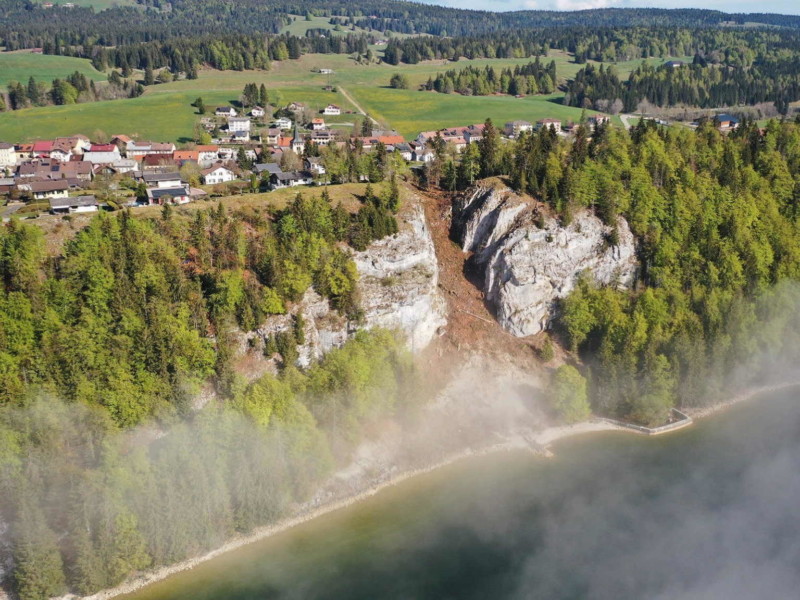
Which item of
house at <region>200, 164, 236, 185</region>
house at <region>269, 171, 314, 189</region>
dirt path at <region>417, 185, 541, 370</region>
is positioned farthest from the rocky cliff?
house at <region>200, 164, 236, 185</region>

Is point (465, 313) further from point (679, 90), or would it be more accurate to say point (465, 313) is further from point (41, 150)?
point (679, 90)

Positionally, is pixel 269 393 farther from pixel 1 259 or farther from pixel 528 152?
pixel 528 152

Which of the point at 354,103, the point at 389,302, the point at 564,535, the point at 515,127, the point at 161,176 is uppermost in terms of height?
the point at 354,103

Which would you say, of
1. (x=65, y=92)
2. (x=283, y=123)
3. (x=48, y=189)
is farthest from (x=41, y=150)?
(x=283, y=123)

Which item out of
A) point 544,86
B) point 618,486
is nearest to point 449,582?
point 618,486

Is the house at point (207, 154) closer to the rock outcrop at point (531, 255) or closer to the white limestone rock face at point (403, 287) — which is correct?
the white limestone rock face at point (403, 287)
